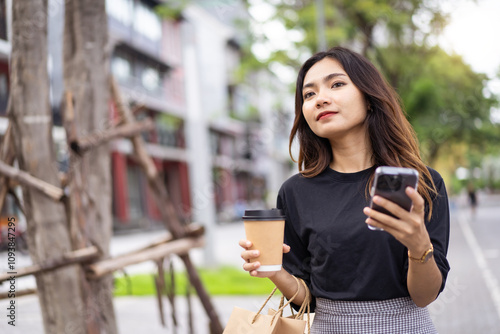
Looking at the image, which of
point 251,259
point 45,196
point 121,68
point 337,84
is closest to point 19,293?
point 45,196

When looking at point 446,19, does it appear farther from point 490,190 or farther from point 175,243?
point 490,190

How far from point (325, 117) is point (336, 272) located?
20.1 inches

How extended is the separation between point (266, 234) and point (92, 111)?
2088mm

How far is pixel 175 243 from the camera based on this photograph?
12.3 ft

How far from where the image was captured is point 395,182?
145 centimetres

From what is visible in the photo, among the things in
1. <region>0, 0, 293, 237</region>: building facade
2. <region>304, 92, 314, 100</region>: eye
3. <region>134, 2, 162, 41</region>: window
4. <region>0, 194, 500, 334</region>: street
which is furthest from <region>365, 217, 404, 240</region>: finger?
<region>134, 2, 162, 41</region>: window

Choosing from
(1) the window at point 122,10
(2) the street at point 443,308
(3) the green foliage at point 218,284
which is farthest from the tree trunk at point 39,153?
(1) the window at point 122,10

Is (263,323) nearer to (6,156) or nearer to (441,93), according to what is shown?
(6,156)

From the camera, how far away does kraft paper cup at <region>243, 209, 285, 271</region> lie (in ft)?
5.63

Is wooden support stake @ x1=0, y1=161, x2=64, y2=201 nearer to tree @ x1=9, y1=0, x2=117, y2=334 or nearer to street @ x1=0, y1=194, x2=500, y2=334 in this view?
tree @ x1=9, y1=0, x2=117, y2=334

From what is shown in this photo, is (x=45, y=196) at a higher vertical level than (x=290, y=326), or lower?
higher

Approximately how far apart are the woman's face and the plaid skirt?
567 millimetres

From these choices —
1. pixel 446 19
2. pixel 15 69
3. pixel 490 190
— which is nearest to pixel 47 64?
pixel 15 69

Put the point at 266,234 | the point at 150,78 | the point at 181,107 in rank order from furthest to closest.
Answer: the point at 181,107 < the point at 150,78 < the point at 266,234
